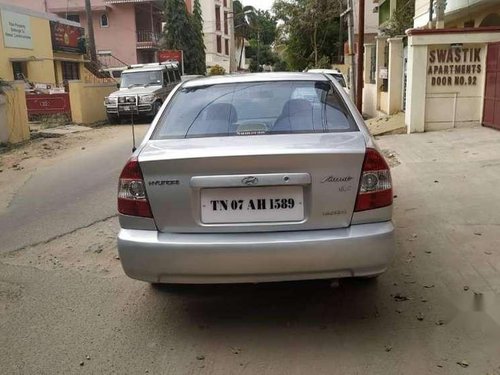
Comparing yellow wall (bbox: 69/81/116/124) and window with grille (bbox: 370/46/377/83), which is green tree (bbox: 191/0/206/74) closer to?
yellow wall (bbox: 69/81/116/124)

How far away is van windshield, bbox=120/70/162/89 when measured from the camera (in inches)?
859

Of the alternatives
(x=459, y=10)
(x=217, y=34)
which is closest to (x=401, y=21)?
(x=459, y=10)

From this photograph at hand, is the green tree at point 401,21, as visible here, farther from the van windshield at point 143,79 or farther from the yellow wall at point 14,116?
the yellow wall at point 14,116

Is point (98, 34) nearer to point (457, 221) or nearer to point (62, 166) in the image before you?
point (62, 166)

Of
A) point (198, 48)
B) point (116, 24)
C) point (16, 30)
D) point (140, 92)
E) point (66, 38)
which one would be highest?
point (116, 24)

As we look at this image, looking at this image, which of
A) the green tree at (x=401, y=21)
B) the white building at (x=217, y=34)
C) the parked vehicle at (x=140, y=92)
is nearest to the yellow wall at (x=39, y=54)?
the parked vehicle at (x=140, y=92)

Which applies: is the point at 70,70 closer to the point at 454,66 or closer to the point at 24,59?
the point at 24,59

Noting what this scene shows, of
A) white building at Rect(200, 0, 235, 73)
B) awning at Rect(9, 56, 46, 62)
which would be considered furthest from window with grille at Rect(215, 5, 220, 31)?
awning at Rect(9, 56, 46, 62)

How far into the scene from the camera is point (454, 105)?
12.7m

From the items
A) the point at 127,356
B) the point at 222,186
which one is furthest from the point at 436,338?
the point at 127,356

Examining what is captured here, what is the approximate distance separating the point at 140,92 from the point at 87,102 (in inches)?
80.7

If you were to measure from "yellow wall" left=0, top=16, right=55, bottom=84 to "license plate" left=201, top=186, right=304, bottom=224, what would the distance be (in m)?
25.2

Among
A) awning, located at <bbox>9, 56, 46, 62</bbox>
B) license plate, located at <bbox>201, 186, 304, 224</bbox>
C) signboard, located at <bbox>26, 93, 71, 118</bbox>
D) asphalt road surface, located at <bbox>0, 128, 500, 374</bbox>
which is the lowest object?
asphalt road surface, located at <bbox>0, 128, 500, 374</bbox>

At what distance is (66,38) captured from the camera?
3156cm
